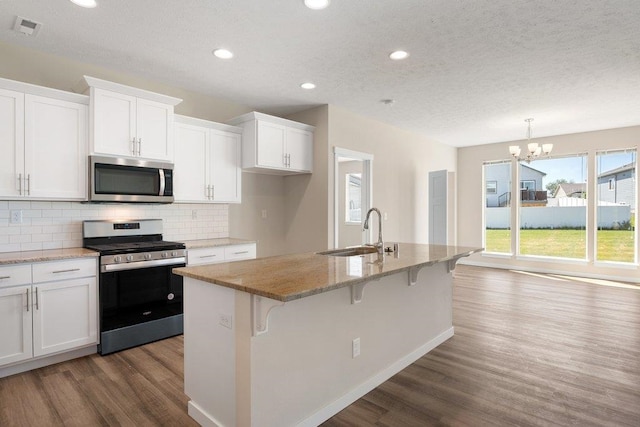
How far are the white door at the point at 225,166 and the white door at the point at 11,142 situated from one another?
169cm

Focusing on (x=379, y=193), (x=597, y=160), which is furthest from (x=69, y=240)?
(x=597, y=160)

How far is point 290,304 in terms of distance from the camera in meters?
1.93

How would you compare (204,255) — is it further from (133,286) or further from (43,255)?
(43,255)

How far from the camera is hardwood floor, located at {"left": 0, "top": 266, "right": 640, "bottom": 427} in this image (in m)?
2.12

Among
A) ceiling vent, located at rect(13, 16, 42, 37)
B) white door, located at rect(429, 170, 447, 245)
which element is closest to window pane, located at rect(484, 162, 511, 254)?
white door, located at rect(429, 170, 447, 245)

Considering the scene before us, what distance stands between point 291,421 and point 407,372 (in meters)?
1.14

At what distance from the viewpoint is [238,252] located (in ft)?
13.1

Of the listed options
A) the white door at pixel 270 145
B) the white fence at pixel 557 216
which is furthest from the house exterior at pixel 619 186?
the white door at pixel 270 145

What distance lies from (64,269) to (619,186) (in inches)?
321

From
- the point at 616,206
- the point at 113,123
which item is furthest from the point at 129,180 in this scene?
the point at 616,206

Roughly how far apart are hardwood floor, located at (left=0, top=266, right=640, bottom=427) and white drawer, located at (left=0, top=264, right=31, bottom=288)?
0.70 m

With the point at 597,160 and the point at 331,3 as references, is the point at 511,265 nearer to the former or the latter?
the point at 597,160

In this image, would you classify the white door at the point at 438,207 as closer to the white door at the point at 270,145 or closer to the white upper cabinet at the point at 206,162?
the white door at the point at 270,145

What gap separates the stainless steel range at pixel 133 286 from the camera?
120 inches
